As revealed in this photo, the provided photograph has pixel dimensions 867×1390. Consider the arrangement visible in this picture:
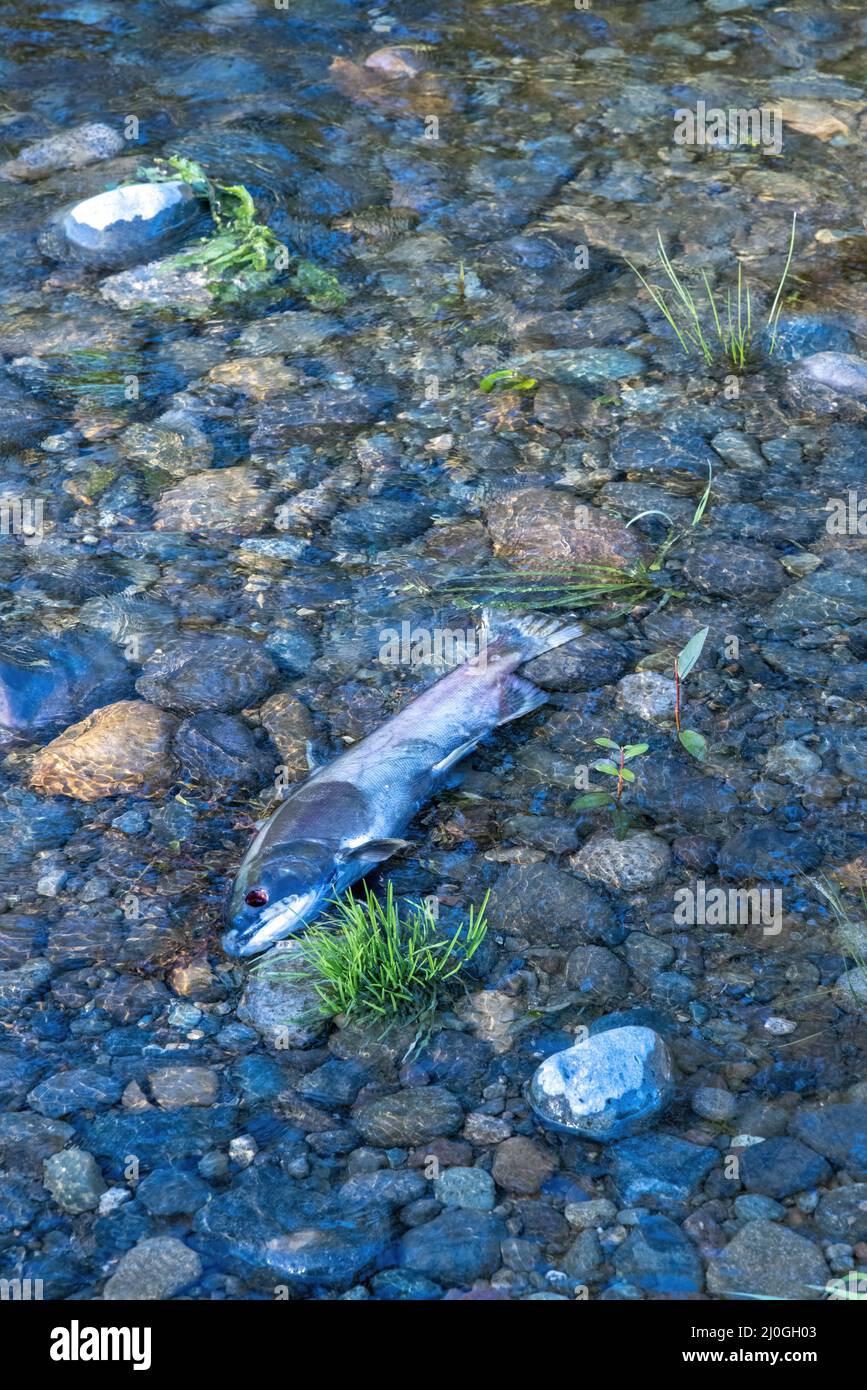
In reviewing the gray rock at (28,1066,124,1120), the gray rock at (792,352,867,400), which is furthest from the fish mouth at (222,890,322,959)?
the gray rock at (792,352,867,400)

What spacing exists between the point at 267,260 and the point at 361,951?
409 cm

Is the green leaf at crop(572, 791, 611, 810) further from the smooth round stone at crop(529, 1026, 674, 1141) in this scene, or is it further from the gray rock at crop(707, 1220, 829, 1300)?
the gray rock at crop(707, 1220, 829, 1300)

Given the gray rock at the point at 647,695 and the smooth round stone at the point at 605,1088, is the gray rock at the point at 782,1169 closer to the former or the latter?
the smooth round stone at the point at 605,1088

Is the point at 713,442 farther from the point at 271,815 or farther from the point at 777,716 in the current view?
the point at 271,815

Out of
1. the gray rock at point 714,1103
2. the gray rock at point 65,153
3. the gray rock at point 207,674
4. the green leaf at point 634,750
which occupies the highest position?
the gray rock at point 65,153

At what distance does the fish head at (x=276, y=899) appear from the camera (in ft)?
11.7

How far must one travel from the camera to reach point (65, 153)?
291 inches

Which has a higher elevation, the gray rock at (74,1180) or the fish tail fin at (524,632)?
the fish tail fin at (524,632)

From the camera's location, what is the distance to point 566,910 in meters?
3.69

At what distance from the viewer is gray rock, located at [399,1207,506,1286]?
2.91 m

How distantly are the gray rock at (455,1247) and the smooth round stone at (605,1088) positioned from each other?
0.29 m

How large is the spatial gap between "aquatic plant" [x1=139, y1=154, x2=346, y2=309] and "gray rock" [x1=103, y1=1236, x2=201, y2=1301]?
14.5 ft

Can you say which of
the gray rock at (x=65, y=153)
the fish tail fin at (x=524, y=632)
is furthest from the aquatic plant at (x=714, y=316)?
the gray rock at (x=65, y=153)

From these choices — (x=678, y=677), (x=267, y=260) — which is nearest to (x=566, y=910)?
(x=678, y=677)
